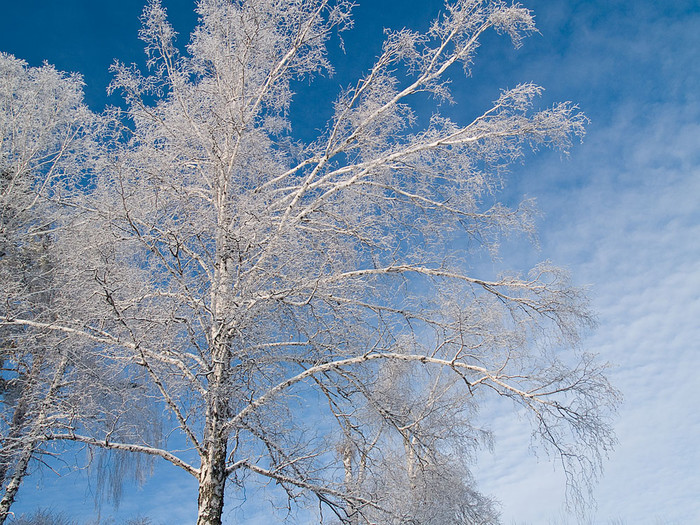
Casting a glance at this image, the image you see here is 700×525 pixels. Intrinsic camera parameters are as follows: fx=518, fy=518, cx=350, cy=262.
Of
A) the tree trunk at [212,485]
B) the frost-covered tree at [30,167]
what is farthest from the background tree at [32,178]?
the tree trunk at [212,485]

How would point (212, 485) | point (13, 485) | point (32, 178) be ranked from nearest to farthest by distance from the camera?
1. point (212, 485)
2. point (13, 485)
3. point (32, 178)

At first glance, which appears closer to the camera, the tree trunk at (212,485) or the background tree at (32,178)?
the tree trunk at (212,485)

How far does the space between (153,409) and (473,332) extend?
251 inches

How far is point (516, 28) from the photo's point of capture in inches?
262

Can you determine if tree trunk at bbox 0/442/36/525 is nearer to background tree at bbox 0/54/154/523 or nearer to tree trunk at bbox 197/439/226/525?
background tree at bbox 0/54/154/523

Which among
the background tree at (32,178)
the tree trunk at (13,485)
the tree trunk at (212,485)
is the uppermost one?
the background tree at (32,178)

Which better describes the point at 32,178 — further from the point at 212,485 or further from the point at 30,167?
the point at 212,485

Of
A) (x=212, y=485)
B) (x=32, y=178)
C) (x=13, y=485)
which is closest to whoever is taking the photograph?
(x=212, y=485)

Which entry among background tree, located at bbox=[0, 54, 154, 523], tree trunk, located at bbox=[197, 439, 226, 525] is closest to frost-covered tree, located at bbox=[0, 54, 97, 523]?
background tree, located at bbox=[0, 54, 154, 523]

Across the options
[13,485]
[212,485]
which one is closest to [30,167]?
[13,485]

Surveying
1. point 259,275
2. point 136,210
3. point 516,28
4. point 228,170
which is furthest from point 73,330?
point 516,28

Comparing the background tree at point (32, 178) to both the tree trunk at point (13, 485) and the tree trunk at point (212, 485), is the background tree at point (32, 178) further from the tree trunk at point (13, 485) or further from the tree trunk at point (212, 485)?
the tree trunk at point (212, 485)

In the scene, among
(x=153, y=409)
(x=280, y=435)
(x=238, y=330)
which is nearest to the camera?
(x=238, y=330)

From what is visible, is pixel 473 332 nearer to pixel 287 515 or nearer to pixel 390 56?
pixel 287 515
